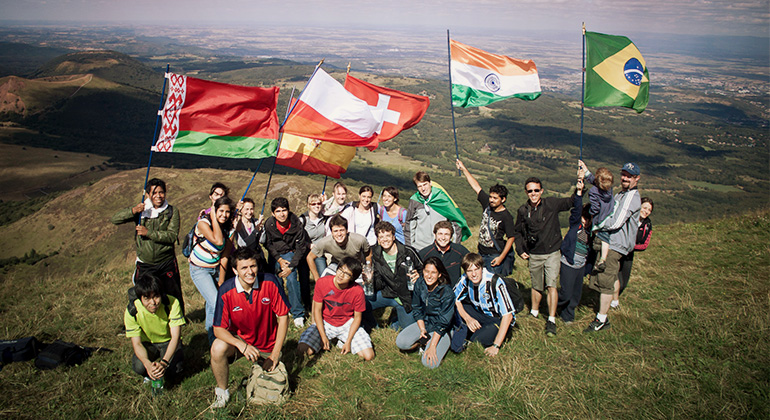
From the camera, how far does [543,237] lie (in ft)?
18.7

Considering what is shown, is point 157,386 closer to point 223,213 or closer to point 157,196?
point 223,213

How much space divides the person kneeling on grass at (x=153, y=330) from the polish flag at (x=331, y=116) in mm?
3525

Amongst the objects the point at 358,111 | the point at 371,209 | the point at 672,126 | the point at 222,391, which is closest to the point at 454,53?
the point at 358,111

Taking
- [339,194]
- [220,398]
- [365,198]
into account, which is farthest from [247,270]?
[339,194]

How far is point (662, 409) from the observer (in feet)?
12.7

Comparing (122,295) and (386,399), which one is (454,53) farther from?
(122,295)

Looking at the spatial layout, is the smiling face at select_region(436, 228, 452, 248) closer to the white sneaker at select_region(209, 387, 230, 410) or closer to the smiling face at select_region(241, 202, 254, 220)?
the smiling face at select_region(241, 202, 254, 220)

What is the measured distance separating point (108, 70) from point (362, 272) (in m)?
235

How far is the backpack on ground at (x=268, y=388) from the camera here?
4.20 metres

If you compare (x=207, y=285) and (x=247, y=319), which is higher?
(x=247, y=319)

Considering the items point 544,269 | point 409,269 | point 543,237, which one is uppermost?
point 543,237

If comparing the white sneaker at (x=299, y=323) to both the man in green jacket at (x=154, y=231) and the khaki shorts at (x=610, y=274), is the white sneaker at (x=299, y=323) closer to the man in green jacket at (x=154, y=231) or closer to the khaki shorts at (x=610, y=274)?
the man in green jacket at (x=154, y=231)

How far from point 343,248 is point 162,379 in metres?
2.86

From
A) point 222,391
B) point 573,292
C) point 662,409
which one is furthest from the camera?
point 573,292
